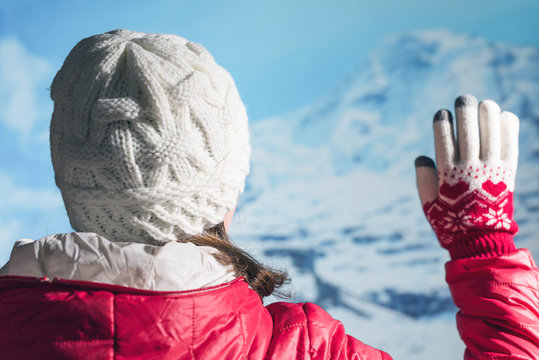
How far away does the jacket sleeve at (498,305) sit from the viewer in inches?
24.7

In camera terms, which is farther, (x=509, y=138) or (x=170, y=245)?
(x=509, y=138)

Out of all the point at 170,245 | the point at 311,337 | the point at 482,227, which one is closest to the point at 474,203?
the point at 482,227

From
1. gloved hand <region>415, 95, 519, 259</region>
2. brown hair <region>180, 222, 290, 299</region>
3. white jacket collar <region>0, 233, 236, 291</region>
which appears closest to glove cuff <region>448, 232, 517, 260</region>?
gloved hand <region>415, 95, 519, 259</region>

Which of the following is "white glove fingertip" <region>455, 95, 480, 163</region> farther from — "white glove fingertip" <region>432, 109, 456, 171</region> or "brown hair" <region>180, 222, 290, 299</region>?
"brown hair" <region>180, 222, 290, 299</region>

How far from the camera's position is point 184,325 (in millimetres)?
523

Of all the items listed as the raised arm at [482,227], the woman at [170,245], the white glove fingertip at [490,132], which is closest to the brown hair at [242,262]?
the woman at [170,245]

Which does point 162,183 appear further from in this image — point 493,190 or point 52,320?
point 493,190

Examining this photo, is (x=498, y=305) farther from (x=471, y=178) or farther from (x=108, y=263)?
(x=108, y=263)

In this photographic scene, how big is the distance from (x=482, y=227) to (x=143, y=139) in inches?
20.0

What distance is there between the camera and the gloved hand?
0.74 metres

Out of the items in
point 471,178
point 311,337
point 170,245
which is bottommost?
point 311,337

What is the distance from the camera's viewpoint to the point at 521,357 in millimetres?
613

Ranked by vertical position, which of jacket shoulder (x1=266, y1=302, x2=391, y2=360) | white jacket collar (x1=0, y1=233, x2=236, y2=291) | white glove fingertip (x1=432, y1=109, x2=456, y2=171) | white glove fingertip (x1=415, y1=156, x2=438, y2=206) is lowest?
jacket shoulder (x1=266, y1=302, x2=391, y2=360)

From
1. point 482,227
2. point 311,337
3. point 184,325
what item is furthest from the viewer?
point 482,227
